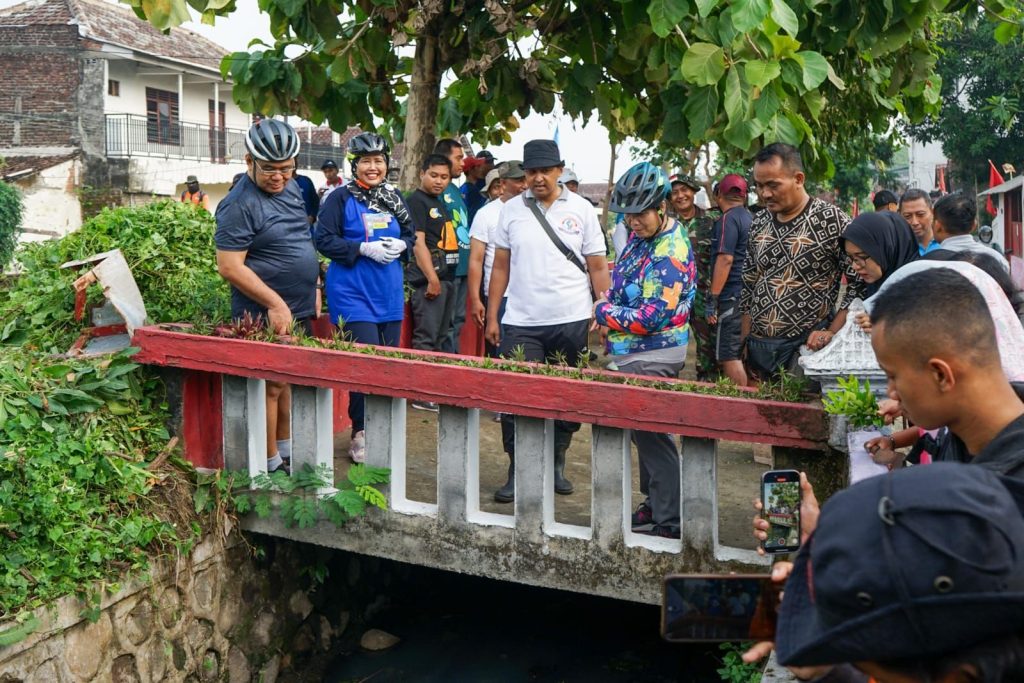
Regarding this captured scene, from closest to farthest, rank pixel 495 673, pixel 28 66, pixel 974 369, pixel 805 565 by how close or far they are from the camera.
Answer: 1. pixel 805 565
2. pixel 974 369
3. pixel 495 673
4. pixel 28 66

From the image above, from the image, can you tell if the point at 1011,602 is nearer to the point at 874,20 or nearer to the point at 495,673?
the point at 495,673

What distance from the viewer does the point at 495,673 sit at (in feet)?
18.4

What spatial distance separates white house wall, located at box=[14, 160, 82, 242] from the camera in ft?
86.3

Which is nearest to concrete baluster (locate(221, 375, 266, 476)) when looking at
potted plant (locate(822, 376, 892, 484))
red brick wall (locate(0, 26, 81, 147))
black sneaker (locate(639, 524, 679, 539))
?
black sneaker (locate(639, 524, 679, 539))

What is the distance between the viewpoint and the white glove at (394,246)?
19.0 ft

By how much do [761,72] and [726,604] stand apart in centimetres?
383

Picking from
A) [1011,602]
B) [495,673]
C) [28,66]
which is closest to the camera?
[1011,602]

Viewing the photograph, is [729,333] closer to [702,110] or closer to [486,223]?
[702,110]

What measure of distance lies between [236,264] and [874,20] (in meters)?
3.67

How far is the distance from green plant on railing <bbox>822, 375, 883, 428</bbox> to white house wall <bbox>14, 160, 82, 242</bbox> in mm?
25460

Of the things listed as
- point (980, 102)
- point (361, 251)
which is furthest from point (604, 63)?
point (980, 102)

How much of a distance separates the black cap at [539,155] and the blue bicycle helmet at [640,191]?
0.71 m

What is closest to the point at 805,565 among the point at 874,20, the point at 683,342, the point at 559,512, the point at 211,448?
the point at 683,342

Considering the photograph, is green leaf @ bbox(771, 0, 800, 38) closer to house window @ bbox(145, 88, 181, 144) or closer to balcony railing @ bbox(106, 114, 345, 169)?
balcony railing @ bbox(106, 114, 345, 169)
